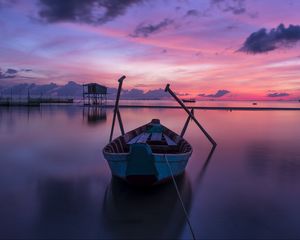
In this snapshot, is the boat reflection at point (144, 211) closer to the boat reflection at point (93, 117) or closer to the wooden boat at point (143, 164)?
the wooden boat at point (143, 164)

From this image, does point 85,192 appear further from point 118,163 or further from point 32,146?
point 32,146

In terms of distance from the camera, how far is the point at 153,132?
1614 cm

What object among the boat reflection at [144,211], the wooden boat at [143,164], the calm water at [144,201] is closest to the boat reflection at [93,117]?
the calm water at [144,201]

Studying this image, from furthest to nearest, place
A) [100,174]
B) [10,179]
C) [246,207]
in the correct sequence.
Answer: [100,174] → [10,179] → [246,207]

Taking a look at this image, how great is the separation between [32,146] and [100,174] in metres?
8.70

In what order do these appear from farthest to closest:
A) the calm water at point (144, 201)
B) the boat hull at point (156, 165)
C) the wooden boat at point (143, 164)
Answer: the boat hull at point (156, 165) → the wooden boat at point (143, 164) → the calm water at point (144, 201)

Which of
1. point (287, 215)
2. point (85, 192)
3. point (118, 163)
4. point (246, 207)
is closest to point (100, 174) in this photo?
point (85, 192)

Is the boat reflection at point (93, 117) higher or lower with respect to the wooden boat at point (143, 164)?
lower

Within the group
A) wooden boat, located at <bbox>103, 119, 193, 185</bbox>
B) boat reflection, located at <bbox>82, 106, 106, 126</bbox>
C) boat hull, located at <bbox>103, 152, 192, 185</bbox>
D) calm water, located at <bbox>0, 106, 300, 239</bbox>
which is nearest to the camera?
calm water, located at <bbox>0, 106, 300, 239</bbox>

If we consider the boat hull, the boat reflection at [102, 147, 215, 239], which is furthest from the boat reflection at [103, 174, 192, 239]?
the boat hull

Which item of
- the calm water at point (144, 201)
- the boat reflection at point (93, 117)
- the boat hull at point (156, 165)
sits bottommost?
the boat reflection at point (93, 117)

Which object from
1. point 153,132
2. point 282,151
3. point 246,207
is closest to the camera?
point 246,207

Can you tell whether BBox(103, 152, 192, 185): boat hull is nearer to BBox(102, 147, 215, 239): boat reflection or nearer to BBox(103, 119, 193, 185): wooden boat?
BBox(103, 119, 193, 185): wooden boat

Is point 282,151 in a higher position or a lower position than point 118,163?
lower
